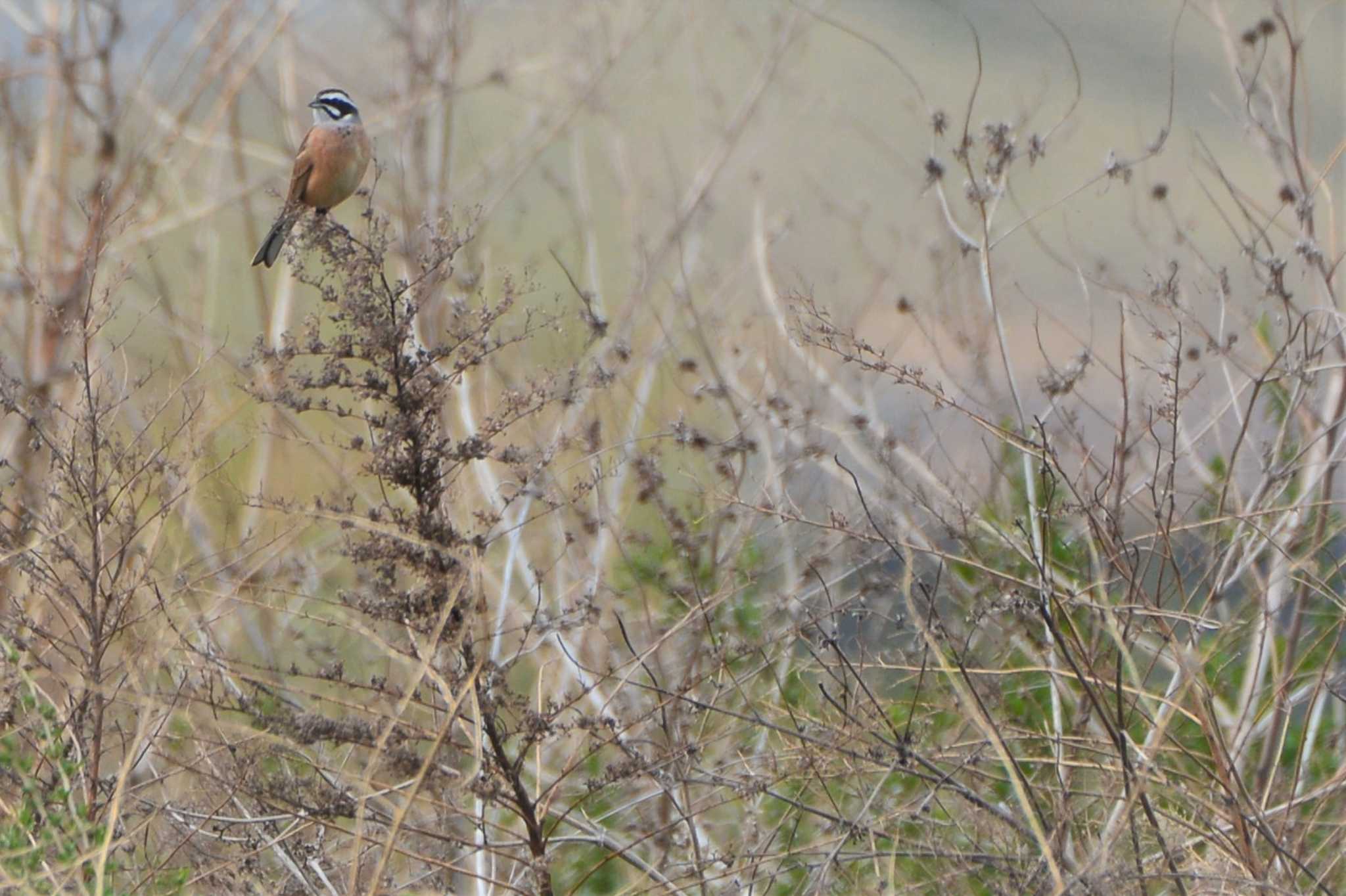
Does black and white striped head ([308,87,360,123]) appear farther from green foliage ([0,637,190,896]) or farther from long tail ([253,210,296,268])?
green foliage ([0,637,190,896])

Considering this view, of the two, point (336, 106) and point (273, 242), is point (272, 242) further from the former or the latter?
point (336, 106)

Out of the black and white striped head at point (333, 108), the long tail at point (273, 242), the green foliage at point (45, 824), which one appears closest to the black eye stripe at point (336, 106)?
the black and white striped head at point (333, 108)

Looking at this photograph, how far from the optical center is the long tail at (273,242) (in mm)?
4022

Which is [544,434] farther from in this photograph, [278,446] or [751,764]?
[278,446]

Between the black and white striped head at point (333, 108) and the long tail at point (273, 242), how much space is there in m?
0.80

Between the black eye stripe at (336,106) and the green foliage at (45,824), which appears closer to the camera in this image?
the green foliage at (45,824)

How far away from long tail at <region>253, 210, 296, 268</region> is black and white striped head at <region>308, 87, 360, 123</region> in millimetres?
797

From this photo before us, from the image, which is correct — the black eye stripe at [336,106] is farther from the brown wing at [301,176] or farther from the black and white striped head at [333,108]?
the brown wing at [301,176]

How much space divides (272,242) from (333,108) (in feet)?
3.75

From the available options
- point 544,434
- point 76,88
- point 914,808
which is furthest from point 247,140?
point 914,808

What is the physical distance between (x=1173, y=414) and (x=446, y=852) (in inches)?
91.0

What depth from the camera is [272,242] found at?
4.70 meters

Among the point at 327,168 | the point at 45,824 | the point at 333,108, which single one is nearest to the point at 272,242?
the point at 327,168

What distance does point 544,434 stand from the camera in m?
5.84
